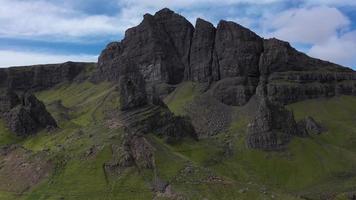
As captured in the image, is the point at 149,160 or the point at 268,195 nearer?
the point at 268,195

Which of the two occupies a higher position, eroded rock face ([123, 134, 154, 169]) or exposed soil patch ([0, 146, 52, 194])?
eroded rock face ([123, 134, 154, 169])

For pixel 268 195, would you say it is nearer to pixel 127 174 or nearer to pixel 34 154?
pixel 127 174

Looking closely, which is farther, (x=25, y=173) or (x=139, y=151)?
(x=25, y=173)

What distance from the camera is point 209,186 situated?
160 m

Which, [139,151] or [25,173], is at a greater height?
[139,151]

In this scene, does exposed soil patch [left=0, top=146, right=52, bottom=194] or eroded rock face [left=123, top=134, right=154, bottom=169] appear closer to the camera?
eroded rock face [left=123, top=134, right=154, bottom=169]

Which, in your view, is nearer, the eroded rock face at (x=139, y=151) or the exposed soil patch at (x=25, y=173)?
the eroded rock face at (x=139, y=151)

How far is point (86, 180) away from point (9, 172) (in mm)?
37205

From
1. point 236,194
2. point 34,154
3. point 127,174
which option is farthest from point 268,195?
point 34,154

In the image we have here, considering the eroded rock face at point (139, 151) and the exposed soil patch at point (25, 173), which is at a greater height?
the eroded rock face at point (139, 151)

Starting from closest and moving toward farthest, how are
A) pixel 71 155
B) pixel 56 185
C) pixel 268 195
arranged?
pixel 268 195
pixel 56 185
pixel 71 155

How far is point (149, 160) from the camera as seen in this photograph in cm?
17875

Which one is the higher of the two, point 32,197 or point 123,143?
point 123,143

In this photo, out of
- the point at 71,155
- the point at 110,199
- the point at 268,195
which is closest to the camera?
the point at 268,195
